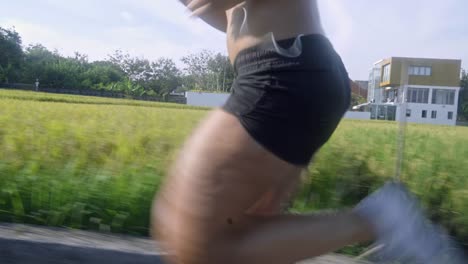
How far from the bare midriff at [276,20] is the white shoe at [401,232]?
44 cm

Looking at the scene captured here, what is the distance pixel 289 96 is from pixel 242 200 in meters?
0.25

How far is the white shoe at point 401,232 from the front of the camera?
3.88ft

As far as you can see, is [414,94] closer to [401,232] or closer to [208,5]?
[401,232]

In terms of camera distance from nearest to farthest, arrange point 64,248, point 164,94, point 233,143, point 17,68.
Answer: point 233,143
point 64,248
point 164,94
point 17,68

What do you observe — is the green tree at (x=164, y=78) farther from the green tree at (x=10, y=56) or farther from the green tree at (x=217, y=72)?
the green tree at (x=10, y=56)

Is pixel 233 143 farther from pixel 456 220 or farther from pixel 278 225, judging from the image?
pixel 456 220

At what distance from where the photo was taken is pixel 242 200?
109 centimetres

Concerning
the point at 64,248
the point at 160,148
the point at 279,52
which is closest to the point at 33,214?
the point at 64,248

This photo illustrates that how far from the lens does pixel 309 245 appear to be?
3.80 feet

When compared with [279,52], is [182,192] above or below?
below

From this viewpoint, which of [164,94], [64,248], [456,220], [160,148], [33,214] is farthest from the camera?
[164,94]

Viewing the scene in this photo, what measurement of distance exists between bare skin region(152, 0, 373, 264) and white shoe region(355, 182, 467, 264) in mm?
41

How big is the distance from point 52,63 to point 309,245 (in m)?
25.9

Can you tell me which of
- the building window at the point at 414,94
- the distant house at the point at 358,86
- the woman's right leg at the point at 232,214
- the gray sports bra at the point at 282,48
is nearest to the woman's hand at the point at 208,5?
the gray sports bra at the point at 282,48
